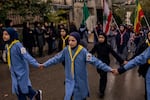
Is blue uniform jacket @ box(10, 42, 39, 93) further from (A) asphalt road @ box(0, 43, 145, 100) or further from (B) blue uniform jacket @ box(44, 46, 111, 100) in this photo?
(A) asphalt road @ box(0, 43, 145, 100)

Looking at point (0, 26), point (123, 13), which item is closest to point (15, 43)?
point (0, 26)

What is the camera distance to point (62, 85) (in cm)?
1170

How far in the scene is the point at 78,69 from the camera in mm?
7348

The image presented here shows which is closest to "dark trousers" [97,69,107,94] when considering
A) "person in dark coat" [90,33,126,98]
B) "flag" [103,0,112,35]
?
"person in dark coat" [90,33,126,98]

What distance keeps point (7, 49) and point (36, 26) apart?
12.0 m

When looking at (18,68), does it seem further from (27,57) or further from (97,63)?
(97,63)

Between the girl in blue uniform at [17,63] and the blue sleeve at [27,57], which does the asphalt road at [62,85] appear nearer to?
the girl in blue uniform at [17,63]

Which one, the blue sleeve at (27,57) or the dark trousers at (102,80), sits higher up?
the blue sleeve at (27,57)

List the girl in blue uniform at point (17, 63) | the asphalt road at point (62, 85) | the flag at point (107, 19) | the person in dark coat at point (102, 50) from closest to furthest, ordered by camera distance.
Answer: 1. the girl in blue uniform at point (17, 63)
2. the person in dark coat at point (102, 50)
3. the asphalt road at point (62, 85)
4. the flag at point (107, 19)

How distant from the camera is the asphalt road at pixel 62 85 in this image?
10078 mm

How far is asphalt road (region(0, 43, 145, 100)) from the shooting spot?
10.1m

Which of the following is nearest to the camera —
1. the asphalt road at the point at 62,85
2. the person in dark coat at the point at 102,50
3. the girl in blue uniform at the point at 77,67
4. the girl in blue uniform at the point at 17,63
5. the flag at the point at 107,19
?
the girl in blue uniform at the point at 77,67

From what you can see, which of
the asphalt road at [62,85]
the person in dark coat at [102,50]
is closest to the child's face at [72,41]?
the person in dark coat at [102,50]

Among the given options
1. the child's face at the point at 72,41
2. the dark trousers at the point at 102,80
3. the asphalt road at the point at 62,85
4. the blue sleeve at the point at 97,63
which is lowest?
the asphalt road at the point at 62,85
